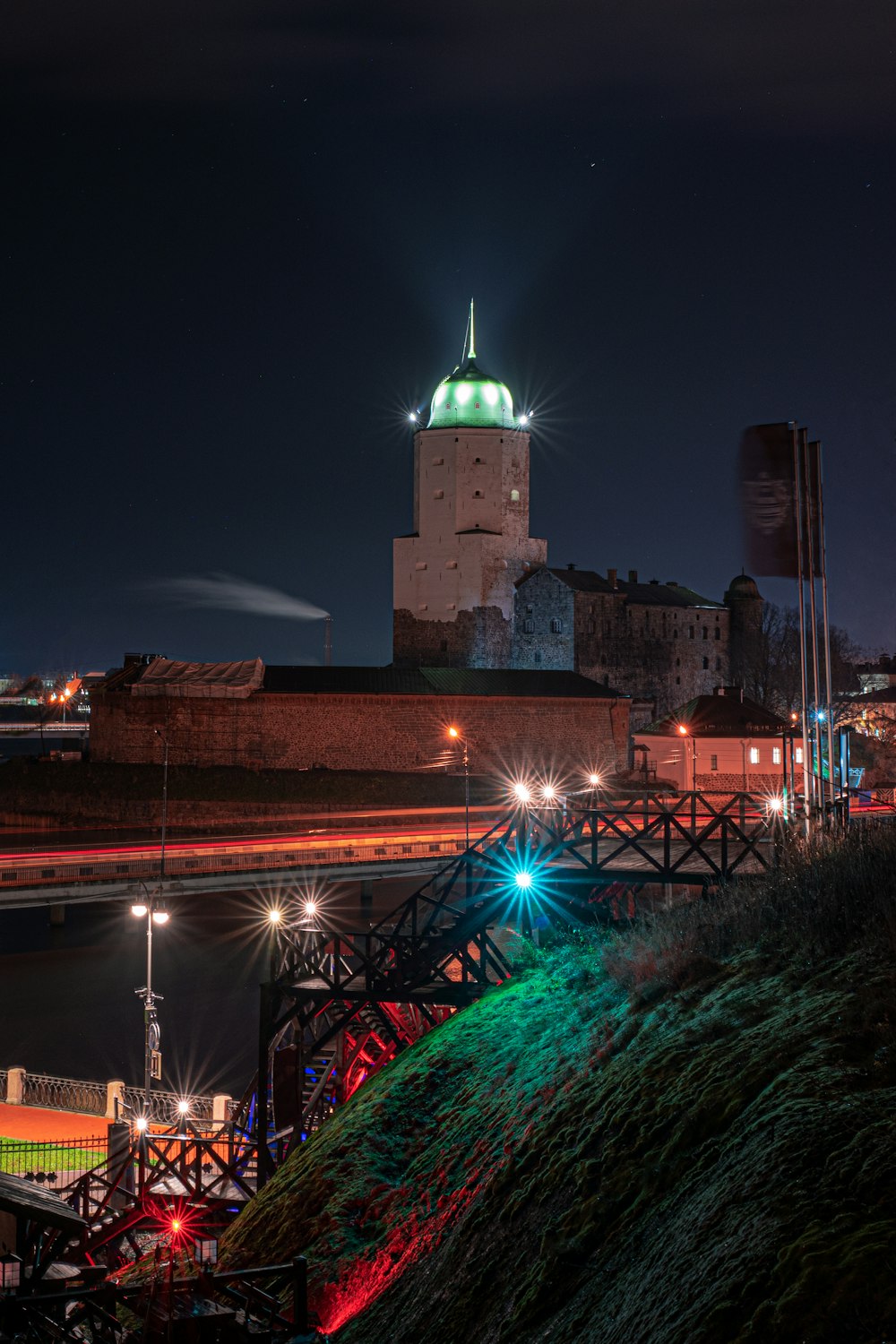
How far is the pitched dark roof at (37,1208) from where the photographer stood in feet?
20.0

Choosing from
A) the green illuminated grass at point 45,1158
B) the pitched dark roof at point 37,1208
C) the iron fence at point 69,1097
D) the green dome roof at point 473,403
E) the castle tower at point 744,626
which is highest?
the green dome roof at point 473,403

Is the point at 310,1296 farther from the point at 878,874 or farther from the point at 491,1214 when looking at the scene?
the point at 878,874

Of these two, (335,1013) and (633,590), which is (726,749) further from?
(335,1013)

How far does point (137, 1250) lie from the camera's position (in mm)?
8648

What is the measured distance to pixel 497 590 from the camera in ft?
183

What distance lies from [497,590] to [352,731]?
13.7m

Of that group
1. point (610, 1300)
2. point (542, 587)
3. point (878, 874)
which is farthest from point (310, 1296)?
point (542, 587)

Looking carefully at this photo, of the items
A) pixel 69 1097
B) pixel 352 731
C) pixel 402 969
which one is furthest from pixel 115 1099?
pixel 352 731

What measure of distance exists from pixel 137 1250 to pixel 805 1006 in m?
4.94

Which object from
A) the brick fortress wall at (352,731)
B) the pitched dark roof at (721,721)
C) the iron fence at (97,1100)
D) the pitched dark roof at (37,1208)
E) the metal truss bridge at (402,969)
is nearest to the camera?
the pitched dark roof at (37,1208)

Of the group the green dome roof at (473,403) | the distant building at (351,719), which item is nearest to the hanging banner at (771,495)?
the distant building at (351,719)

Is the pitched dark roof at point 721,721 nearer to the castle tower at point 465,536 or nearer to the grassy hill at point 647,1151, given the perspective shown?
the castle tower at point 465,536

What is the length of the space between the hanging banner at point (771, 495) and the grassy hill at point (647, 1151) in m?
6.39

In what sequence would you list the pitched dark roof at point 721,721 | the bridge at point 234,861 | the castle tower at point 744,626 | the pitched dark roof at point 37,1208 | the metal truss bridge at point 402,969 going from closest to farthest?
the pitched dark roof at point 37,1208 → the metal truss bridge at point 402,969 → the bridge at point 234,861 → the pitched dark roof at point 721,721 → the castle tower at point 744,626
